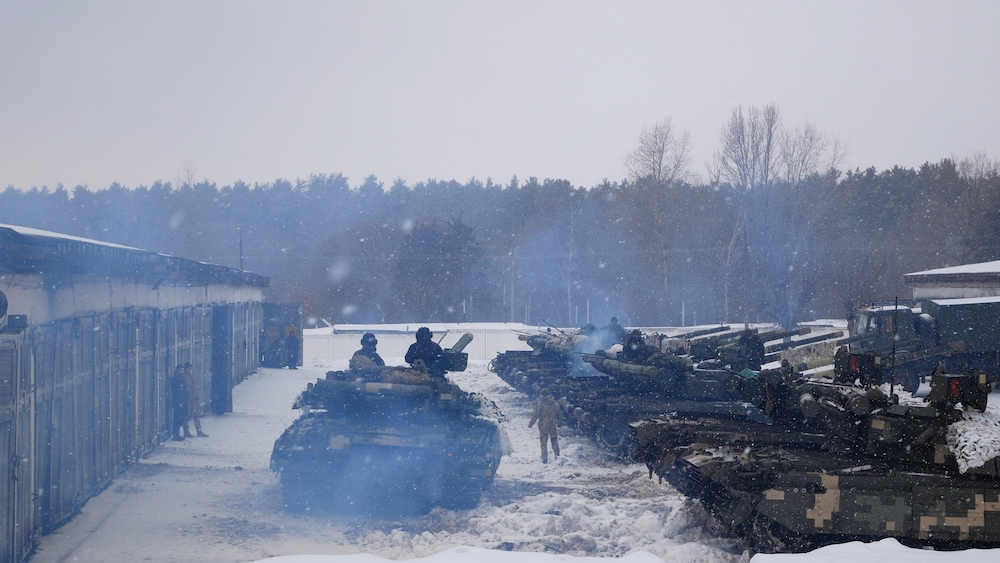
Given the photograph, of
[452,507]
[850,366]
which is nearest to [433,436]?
[452,507]

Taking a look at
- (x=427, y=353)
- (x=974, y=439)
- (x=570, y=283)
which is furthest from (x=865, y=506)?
(x=570, y=283)

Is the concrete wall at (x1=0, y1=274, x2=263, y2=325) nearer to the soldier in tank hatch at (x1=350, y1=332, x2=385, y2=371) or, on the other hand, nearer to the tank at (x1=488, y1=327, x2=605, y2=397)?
the soldier in tank hatch at (x1=350, y1=332, x2=385, y2=371)

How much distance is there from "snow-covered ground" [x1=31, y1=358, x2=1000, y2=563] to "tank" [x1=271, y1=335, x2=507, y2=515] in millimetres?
259

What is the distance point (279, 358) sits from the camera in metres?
27.1

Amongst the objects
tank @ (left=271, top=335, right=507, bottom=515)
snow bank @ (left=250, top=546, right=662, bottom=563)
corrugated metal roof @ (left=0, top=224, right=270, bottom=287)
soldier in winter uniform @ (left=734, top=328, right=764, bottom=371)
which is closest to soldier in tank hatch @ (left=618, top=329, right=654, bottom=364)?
soldier in winter uniform @ (left=734, top=328, right=764, bottom=371)

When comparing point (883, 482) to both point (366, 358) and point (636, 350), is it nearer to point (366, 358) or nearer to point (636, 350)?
point (366, 358)

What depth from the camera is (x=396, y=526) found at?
366 inches

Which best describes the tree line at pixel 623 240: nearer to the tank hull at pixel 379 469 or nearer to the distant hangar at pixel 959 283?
the distant hangar at pixel 959 283

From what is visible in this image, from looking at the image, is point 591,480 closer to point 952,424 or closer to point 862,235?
point 952,424

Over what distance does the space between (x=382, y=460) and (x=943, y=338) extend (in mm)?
16095

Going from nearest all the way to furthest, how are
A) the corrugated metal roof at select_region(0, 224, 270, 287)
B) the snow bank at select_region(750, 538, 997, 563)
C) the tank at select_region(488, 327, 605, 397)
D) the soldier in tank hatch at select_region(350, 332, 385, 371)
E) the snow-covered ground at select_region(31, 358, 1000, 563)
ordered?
1. the snow bank at select_region(750, 538, 997, 563)
2. the corrugated metal roof at select_region(0, 224, 270, 287)
3. the snow-covered ground at select_region(31, 358, 1000, 563)
4. the soldier in tank hatch at select_region(350, 332, 385, 371)
5. the tank at select_region(488, 327, 605, 397)

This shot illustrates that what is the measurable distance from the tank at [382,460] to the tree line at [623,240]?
2341 cm

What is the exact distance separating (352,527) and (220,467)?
3613mm

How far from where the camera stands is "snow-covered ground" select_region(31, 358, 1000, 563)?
7.68 meters
